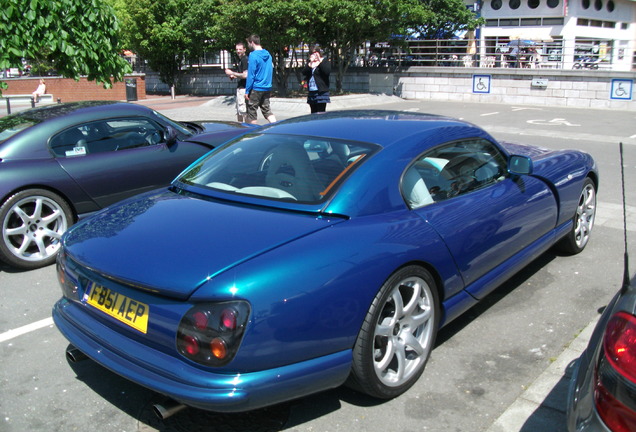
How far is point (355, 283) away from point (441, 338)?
1339mm

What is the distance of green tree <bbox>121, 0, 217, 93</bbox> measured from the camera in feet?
94.6

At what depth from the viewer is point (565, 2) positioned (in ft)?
139

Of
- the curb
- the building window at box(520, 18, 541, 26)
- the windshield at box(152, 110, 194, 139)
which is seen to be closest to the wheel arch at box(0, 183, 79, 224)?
the windshield at box(152, 110, 194, 139)

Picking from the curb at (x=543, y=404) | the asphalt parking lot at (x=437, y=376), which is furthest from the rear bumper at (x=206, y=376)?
the curb at (x=543, y=404)

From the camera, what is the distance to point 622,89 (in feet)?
66.7

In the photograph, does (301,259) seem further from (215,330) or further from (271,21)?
(271,21)

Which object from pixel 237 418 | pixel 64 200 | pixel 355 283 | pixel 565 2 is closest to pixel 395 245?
pixel 355 283

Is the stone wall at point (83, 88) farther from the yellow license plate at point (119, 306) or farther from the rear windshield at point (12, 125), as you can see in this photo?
the yellow license plate at point (119, 306)

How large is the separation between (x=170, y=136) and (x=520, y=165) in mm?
3638

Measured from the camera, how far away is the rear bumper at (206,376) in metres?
2.50

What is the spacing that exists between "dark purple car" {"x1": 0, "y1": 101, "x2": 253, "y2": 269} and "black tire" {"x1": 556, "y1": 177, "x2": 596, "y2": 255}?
12.4ft

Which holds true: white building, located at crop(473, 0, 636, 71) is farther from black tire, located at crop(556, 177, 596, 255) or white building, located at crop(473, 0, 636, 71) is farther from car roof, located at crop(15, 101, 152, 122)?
car roof, located at crop(15, 101, 152, 122)

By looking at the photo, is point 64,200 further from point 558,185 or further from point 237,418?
point 558,185

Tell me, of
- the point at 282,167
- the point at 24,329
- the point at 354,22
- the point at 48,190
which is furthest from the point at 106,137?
the point at 354,22
